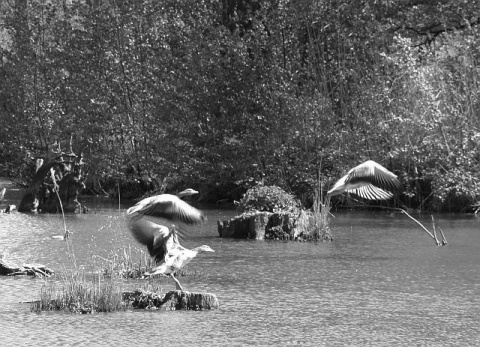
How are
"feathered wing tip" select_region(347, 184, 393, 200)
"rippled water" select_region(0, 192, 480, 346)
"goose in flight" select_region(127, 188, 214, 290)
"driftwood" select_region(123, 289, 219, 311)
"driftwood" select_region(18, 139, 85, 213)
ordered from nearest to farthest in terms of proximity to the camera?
"rippled water" select_region(0, 192, 480, 346) → "driftwood" select_region(123, 289, 219, 311) → "goose in flight" select_region(127, 188, 214, 290) → "feathered wing tip" select_region(347, 184, 393, 200) → "driftwood" select_region(18, 139, 85, 213)

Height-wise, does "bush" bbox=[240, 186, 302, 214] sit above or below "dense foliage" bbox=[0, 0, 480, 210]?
below

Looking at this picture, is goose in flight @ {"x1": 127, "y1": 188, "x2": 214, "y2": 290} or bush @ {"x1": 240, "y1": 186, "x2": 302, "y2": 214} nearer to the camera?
goose in flight @ {"x1": 127, "y1": 188, "x2": 214, "y2": 290}

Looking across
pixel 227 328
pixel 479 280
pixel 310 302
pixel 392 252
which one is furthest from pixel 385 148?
pixel 227 328

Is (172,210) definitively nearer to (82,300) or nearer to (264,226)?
(82,300)

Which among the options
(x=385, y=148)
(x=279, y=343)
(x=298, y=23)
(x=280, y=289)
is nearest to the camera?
(x=279, y=343)

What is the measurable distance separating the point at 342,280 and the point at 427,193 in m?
12.8

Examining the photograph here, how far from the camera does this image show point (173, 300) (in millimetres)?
12203

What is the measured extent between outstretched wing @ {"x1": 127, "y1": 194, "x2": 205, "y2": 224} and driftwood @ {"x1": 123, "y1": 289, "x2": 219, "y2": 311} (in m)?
1.05

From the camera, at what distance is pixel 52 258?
16.8 m

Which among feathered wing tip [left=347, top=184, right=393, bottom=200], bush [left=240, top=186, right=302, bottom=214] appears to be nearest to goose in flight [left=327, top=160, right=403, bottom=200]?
feathered wing tip [left=347, top=184, right=393, bottom=200]

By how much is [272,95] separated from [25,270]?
1488 cm

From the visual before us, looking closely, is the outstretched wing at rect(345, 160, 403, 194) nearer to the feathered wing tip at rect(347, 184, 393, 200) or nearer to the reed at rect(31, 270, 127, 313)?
the feathered wing tip at rect(347, 184, 393, 200)

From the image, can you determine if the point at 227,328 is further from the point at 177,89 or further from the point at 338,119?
the point at 177,89

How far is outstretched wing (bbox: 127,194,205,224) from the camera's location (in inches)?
507
